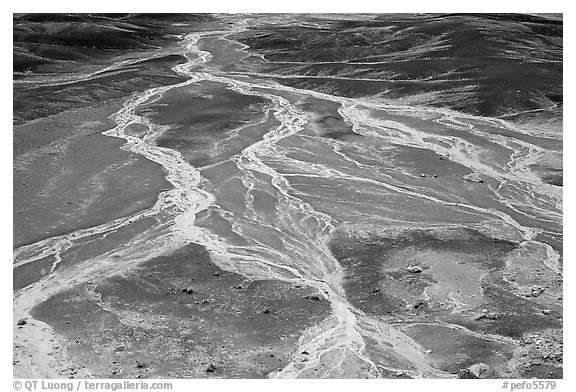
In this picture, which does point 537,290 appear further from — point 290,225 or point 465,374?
point 290,225

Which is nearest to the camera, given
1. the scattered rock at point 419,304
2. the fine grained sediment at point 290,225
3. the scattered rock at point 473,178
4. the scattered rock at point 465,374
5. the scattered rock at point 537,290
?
the scattered rock at point 465,374

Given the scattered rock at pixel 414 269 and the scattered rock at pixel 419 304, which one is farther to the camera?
the scattered rock at pixel 414 269

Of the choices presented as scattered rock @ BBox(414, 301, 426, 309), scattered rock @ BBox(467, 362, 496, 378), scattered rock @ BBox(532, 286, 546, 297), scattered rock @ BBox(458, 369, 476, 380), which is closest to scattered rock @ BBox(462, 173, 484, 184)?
scattered rock @ BBox(532, 286, 546, 297)

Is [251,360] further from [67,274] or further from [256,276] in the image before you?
[67,274]

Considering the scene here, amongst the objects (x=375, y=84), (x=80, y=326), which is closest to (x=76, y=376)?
(x=80, y=326)

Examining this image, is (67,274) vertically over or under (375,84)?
under

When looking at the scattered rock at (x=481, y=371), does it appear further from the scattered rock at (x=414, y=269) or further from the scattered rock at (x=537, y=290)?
the scattered rock at (x=414, y=269)

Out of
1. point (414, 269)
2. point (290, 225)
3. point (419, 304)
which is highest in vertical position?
point (290, 225)

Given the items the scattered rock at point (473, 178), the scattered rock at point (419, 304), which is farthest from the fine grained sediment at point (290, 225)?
the scattered rock at point (473, 178)

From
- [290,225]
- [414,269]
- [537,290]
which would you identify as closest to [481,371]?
[537,290]

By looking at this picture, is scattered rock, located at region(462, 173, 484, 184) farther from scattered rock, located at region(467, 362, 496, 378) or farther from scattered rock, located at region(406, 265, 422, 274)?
scattered rock, located at region(467, 362, 496, 378)

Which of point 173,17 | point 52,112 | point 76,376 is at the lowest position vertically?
point 76,376
